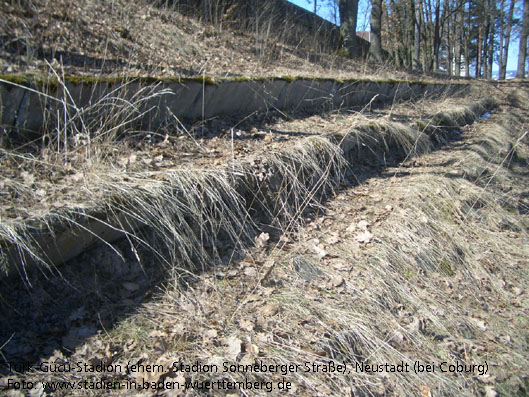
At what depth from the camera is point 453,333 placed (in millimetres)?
2736

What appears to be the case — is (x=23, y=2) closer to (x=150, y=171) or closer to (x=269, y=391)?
(x=150, y=171)

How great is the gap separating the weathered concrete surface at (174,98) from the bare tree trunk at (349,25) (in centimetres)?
420

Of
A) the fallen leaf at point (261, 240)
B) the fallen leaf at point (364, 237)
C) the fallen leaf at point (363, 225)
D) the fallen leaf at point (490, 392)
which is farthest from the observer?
the fallen leaf at point (363, 225)

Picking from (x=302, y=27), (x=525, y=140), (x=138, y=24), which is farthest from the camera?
(x=302, y=27)

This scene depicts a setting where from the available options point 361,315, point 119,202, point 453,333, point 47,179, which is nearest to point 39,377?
point 119,202

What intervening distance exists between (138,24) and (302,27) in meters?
5.49

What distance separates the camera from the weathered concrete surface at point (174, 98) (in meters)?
2.81

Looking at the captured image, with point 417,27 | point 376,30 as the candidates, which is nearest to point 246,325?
point 376,30

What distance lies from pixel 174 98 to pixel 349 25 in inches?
326

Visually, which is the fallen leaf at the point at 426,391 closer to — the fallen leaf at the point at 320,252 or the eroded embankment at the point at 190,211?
the fallen leaf at the point at 320,252

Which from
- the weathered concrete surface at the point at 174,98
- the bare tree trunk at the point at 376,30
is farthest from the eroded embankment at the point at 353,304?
the bare tree trunk at the point at 376,30

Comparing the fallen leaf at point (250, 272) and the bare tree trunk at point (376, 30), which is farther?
the bare tree trunk at point (376, 30)

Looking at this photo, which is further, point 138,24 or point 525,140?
point 525,140

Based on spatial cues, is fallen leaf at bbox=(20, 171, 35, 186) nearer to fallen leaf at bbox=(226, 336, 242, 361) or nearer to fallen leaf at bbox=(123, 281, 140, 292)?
fallen leaf at bbox=(123, 281, 140, 292)
